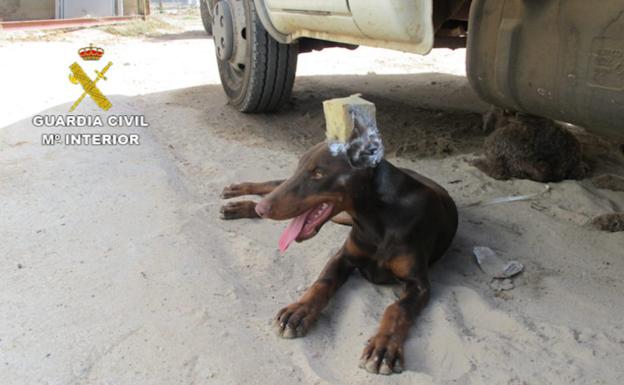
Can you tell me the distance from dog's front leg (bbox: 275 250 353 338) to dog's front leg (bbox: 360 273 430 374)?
0.86 feet

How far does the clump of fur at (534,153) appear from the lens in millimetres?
3348

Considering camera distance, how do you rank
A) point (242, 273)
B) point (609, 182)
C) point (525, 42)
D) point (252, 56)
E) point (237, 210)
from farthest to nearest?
point (252, 56) → point (609, 182) → point (237, 210) → point (242, 273) → point (525, 42)

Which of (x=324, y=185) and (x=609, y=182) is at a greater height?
(x=324, y=185)

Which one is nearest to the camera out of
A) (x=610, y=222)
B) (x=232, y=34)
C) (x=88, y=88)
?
(x=610, y=222)

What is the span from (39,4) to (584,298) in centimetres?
→ 1381

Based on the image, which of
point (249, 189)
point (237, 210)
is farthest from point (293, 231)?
point (249, 189)

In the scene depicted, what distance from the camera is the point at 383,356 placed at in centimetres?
190

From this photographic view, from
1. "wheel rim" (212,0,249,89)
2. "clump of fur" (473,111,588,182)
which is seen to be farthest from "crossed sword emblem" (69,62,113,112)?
"clump of fur" (473,111,588,182)

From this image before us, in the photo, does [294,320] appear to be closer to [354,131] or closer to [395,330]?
[395,330]

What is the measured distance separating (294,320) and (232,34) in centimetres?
326

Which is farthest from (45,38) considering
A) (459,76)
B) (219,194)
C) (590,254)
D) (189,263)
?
(590,254)

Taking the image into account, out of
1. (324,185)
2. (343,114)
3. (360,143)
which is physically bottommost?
(324,185)

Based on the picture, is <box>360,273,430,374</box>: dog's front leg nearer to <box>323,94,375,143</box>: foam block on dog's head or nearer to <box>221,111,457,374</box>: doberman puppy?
<box>221,111,457,374</box>: doberman puppy

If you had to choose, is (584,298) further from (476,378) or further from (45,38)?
(45,38)
